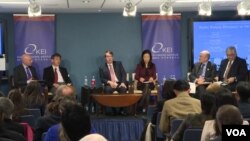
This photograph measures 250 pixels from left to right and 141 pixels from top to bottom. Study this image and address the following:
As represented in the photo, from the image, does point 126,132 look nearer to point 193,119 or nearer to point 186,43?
point 186,43

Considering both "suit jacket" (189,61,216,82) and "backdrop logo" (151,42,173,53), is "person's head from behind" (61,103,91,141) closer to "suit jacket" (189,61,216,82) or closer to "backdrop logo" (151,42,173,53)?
"suit jacket" (189,61,216,82)

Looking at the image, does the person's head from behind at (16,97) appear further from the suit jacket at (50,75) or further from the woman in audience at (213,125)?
the suit jacket at (50,75)

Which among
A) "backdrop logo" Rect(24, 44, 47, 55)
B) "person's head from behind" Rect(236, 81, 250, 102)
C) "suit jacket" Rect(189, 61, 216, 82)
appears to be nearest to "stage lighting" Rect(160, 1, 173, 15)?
"suit jacket" Rect(189, 61, 216, 82)

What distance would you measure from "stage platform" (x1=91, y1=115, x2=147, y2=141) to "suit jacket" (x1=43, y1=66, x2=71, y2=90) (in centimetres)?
177

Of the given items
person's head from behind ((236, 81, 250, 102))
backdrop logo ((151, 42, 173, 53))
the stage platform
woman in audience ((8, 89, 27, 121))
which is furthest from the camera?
backdrop logo ((151, 42, 173, 53))

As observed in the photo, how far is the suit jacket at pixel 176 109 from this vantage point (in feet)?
16.9

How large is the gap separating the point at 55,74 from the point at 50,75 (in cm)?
12

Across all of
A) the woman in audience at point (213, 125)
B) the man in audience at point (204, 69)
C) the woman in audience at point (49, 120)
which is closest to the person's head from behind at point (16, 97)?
the woman in audience at point (49, 120)

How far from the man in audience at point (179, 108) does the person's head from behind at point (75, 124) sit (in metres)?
2.57

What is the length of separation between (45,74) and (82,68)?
1.10 metres

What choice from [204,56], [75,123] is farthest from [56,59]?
[75,123]

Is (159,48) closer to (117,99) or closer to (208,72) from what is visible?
(208,72)

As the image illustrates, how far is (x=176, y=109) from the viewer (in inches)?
204

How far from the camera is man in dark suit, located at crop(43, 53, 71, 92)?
9.65m
